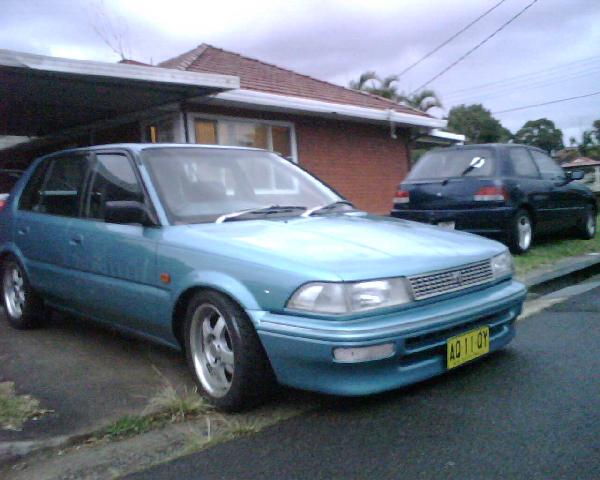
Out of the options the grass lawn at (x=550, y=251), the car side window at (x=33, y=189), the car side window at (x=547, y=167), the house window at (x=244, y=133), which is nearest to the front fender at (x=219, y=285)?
the car side window at (x=33, y=189)

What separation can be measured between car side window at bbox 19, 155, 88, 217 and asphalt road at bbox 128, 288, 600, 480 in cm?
252

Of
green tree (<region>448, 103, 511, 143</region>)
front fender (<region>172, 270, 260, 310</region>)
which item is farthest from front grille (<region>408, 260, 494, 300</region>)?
green tree (<region>448, 103, 511, 143</region>)

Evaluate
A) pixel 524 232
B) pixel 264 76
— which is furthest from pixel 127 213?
pixel 264 76

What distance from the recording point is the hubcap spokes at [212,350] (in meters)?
3.42

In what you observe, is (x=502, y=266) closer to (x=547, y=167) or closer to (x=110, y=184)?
(x=110, y=184)

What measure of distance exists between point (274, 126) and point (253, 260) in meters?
8.52

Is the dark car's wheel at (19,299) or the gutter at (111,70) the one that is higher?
the gutter at (111,70)

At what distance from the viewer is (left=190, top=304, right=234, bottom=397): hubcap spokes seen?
342 cm

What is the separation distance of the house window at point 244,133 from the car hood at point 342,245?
609 centimetres

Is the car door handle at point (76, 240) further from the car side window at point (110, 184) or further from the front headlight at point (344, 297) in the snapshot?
the front headlight at point (344, 297)

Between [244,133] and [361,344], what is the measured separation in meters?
8.48

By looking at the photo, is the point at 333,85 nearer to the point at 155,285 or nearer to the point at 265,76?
the point at 265,76

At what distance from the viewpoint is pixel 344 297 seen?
3.01m

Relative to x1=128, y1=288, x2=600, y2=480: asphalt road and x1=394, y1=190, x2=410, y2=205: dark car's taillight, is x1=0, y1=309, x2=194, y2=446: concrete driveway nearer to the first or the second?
x1=128, y1=288, x2=600, y2=480: asphalt road
